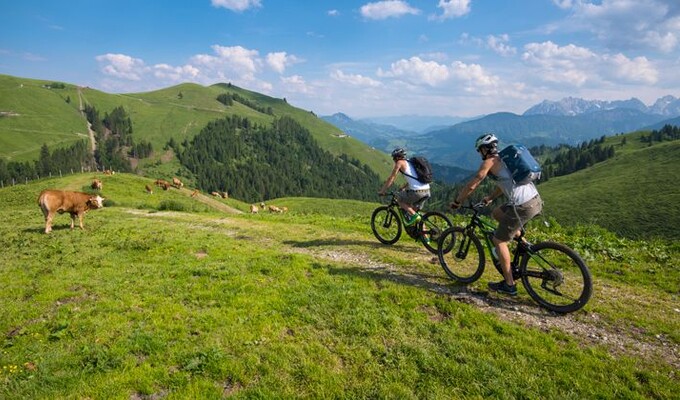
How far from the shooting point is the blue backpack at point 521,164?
873 cm

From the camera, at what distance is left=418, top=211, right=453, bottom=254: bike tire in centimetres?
1399

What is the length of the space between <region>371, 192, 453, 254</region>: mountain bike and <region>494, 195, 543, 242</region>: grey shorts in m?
3.55

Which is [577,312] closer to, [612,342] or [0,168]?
[612,342]

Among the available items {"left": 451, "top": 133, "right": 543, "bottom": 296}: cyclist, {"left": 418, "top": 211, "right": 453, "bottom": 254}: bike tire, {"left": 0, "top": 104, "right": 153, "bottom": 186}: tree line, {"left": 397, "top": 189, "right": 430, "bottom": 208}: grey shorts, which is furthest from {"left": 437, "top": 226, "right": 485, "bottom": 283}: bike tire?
{"left": 0, "top": 104, "right": 153, "bottom": 186}: tree line

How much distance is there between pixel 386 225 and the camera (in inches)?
642

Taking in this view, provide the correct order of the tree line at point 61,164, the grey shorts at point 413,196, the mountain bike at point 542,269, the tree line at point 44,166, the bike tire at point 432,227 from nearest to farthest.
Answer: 1. the mountain bike at point 542,269
2. the bike tire at point 432,227
3. the grey shorts at point 413,196
4. the tree line at point 44,166
5. the tree line at point 61,164

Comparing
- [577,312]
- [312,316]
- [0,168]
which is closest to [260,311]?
[312,316]

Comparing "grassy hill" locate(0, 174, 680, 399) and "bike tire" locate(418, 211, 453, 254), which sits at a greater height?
"bike tire" locate(418, 211, 453, 254)

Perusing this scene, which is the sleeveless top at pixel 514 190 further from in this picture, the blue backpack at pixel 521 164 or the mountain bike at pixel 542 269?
the mountain bike at pixel 542 269

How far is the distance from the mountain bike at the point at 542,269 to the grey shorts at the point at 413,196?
314cm

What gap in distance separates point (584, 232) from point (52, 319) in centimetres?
2197

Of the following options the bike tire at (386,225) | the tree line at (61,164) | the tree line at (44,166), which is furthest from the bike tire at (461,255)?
the tree line at (61,164)

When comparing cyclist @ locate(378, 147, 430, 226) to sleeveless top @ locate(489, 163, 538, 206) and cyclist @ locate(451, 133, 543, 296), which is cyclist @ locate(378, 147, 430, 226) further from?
sleeveless top @ locate(489, 163, 538, 206)

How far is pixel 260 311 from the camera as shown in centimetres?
938
